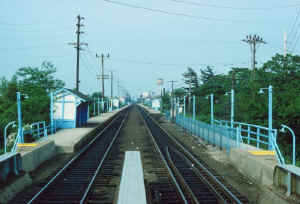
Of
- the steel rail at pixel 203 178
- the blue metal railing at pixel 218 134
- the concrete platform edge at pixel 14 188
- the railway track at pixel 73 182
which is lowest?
the railway track at pixel 73 182

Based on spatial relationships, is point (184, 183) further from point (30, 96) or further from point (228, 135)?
point (30, 96)

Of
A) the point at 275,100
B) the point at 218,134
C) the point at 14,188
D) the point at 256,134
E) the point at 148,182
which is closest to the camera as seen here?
the point at 14,188

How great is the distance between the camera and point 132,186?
28.2 ft

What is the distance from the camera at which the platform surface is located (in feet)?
24.1

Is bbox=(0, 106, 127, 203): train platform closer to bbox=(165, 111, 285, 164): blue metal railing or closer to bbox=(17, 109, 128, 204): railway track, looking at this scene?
bbox=(17, 109, 128, 204): railway track

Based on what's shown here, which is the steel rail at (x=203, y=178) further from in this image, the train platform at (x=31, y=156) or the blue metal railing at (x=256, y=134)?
the train platform at (x=31, y=156)

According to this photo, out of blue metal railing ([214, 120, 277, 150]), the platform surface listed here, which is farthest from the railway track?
blue metal railing ([214, 120, 277, 150])

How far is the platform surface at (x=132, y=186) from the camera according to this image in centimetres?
735

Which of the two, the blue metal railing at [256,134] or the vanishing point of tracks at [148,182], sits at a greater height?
the blue metal railing at [256,134]

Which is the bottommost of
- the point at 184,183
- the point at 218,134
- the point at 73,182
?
the point at 73,182

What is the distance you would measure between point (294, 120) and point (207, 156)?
1097cm

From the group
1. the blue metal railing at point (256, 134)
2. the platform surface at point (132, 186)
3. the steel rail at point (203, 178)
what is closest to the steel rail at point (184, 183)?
the steel rail at point (203, 178)

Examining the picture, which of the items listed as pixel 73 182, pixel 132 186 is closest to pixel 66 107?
pixel 73 182

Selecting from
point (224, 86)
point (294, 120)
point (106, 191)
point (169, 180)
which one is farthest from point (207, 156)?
→ point (224, 86)
